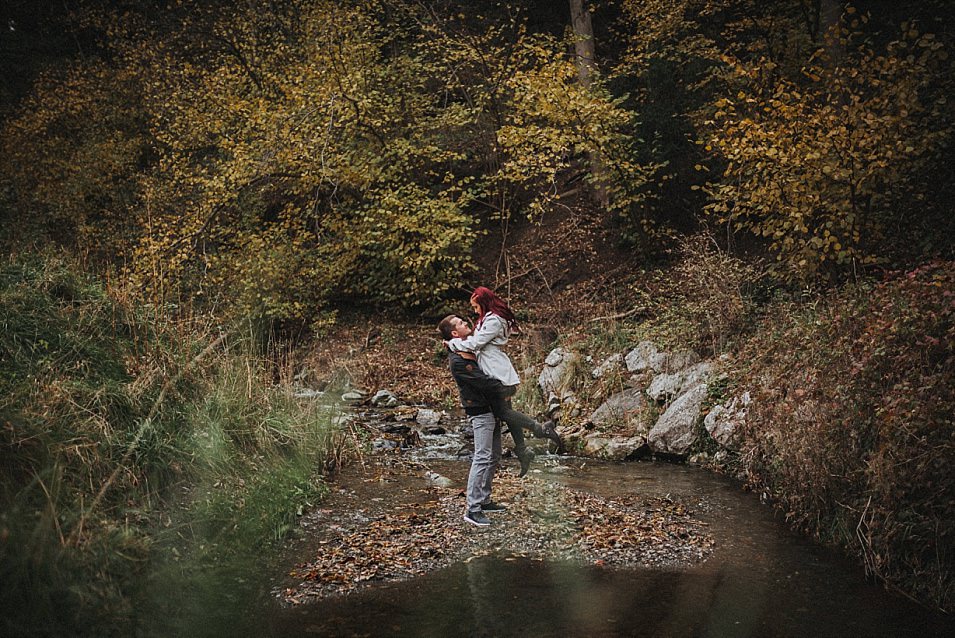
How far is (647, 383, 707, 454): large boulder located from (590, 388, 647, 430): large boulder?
0.66 metres

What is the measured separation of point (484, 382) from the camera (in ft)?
20.7

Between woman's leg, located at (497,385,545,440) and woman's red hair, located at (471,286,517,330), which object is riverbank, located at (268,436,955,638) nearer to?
woman's leg, located at (497,385,545,440)

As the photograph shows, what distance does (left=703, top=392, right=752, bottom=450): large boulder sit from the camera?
7.70 metres

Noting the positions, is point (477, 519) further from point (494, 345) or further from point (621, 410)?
point (621, 410)

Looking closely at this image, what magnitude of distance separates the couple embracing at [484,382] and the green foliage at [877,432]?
2549 millimetres

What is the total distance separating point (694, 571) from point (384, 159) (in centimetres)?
1275

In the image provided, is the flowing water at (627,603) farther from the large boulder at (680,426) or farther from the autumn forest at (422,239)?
the large boulder at (680,426)

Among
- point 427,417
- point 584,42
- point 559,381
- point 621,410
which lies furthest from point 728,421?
point 584,42

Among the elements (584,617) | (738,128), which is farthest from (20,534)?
(738,128)

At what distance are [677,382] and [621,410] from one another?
99cm

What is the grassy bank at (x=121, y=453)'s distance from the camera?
3.95 metres

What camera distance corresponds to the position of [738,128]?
8.87 meters

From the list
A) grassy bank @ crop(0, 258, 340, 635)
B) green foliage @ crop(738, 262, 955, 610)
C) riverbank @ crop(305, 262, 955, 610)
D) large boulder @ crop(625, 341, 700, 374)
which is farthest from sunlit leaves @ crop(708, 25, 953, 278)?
grassy bank @ crop(0, 258, 340, 635)

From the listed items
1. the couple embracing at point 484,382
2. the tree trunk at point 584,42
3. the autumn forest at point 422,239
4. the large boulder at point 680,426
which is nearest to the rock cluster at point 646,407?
the large boulder at point 680,426
